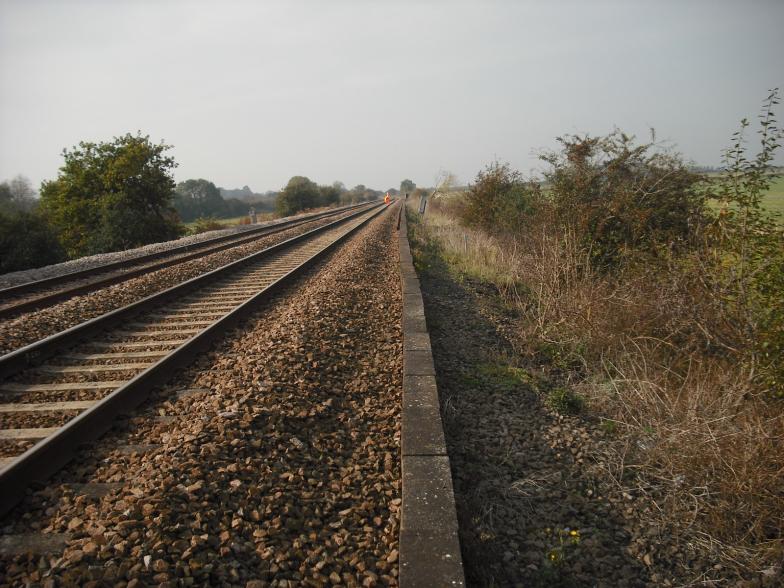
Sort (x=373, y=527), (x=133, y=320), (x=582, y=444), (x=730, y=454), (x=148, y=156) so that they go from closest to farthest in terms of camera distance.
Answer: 1. (x=373, y=527)
2. (x=730, y=454)
3. (x=582, y=444)
4. (x=133, y=320)
5. (x=148, y=156)

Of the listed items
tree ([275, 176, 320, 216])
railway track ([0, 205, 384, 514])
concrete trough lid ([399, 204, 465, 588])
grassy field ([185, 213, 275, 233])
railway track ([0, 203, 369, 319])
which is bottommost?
concrete trough lid ([399, 204, 465, 588])

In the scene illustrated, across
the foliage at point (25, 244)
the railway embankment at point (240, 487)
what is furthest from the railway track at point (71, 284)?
the foliage at point (25, 244)

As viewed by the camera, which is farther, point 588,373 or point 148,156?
point 148,156

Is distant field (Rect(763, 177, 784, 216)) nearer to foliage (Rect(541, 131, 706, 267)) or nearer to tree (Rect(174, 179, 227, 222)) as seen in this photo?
foliage (Rect(541, 131, 706, 267))

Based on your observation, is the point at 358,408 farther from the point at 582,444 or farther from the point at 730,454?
the point at 730,454

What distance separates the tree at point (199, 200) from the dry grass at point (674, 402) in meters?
83.0

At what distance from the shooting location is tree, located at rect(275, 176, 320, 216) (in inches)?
2149

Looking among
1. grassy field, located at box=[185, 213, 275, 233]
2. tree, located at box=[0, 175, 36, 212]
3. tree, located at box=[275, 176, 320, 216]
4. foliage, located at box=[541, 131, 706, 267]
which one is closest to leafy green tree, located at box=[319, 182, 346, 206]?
tree, located at box=[275, 176, 320, 216]

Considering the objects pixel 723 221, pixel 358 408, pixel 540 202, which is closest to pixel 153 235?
pixel 540 202

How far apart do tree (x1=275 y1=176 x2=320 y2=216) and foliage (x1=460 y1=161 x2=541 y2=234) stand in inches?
1571

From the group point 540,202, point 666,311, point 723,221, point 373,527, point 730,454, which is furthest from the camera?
point 540,202

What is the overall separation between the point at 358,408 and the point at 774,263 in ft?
12.5

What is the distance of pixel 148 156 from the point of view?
2577cm

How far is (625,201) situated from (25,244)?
19.1 meters
